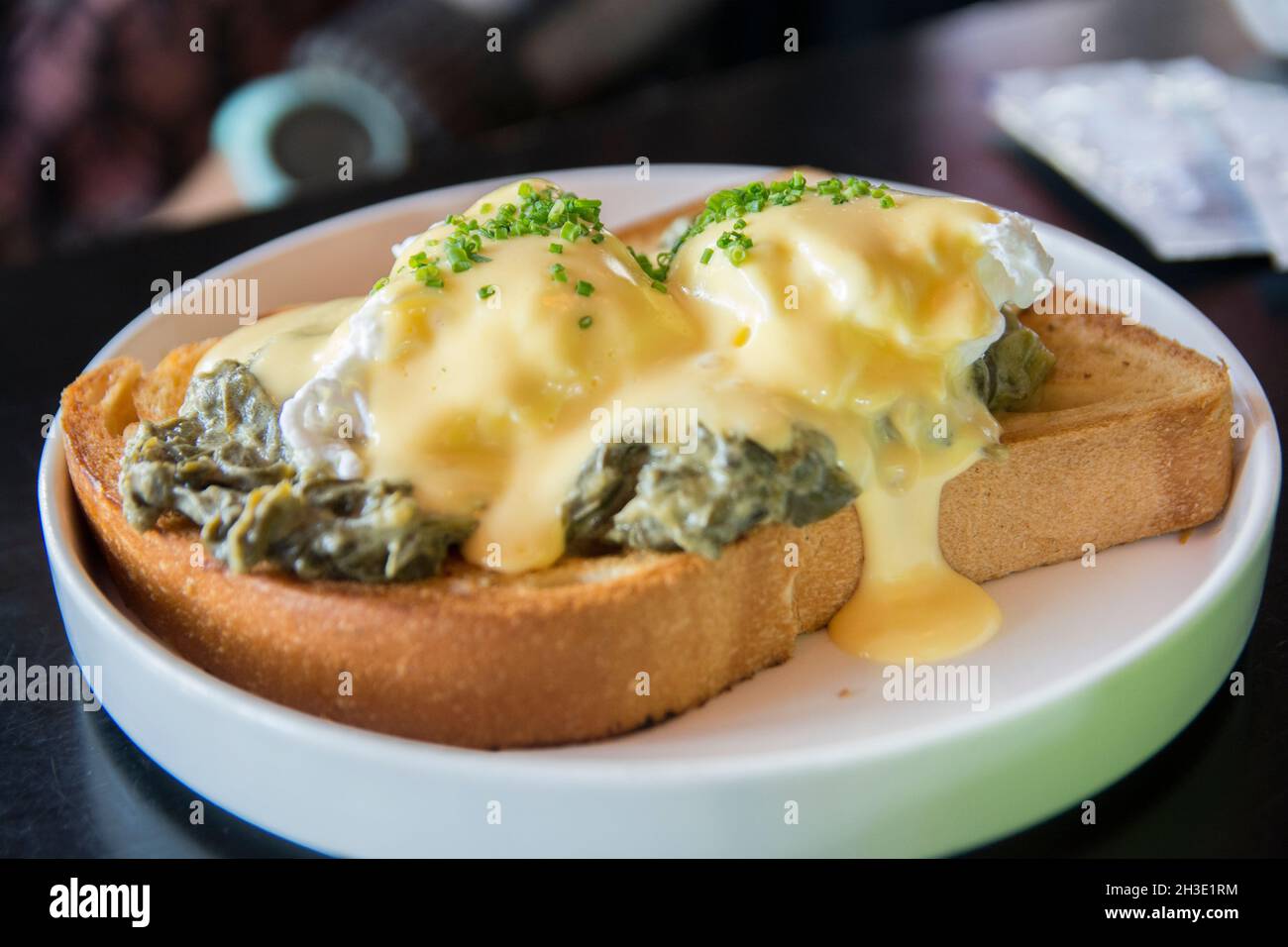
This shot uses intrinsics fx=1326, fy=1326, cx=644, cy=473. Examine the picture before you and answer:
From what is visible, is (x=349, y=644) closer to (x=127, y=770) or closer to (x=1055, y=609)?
(x=127, y=770)

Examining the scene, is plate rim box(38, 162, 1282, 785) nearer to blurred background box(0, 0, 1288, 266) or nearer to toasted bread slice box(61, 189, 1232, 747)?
toasted bread slice box(61, 189, 1232, 747)

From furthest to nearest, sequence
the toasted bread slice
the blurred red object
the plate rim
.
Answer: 1. the blurred red object
2. the toasted bread slice
3. the plate rim

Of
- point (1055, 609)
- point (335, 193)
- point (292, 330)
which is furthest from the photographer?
point (335, 193)

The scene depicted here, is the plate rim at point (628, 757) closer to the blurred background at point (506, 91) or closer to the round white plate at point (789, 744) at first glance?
the round white plate at point (789, 744)

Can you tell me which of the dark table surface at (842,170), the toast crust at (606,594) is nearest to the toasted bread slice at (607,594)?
the toast crust at (606,594)

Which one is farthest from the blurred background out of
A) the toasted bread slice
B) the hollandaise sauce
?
the hollandaise sauce

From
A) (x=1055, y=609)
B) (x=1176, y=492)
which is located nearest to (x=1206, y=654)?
(x=1055, y=609)
